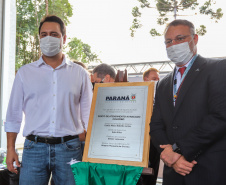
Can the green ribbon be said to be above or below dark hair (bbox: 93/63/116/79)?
below

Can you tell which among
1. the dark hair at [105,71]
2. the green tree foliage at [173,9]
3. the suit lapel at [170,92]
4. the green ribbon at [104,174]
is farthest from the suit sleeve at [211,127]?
the green tree foliage at [173,9]

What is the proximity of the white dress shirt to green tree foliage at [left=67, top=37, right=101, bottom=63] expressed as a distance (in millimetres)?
3317

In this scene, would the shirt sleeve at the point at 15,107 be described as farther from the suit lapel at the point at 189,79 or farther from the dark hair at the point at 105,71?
the dark hair at the point at 105,71

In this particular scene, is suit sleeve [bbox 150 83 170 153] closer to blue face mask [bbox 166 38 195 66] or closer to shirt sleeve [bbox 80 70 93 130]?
blue face mask [bbox 166 38 195 66]

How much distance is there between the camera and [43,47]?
73.0 inches

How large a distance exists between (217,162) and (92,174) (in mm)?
788

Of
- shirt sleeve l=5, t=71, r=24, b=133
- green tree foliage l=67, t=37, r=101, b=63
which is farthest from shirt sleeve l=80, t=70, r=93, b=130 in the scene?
green tree foliage l=67, t=37, r=101, b=63

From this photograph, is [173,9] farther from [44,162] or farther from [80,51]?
[44,162]

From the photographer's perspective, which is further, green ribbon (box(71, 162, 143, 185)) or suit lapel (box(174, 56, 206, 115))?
green ribbon (box(71, 162, 143, 185))

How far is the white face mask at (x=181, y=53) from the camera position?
171cm

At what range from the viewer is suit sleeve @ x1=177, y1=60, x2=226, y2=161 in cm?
140

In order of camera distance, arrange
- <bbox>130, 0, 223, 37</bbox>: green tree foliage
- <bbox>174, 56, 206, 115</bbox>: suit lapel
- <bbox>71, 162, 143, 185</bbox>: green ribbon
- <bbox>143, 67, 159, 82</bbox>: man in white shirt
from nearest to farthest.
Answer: <bbox>174, 56, 206, 115</bbox>: suit lapel < <bbox>71, 162, 143, 185</bbox>: green ribbon < <bbox>143, 67, 159, 82</bbox>: man in white shirt < <bbox>130, 0, 223, 37</bbox>: green tree foliage

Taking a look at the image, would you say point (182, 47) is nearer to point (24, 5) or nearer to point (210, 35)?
point (210, 35)

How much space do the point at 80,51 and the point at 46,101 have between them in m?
3.70
